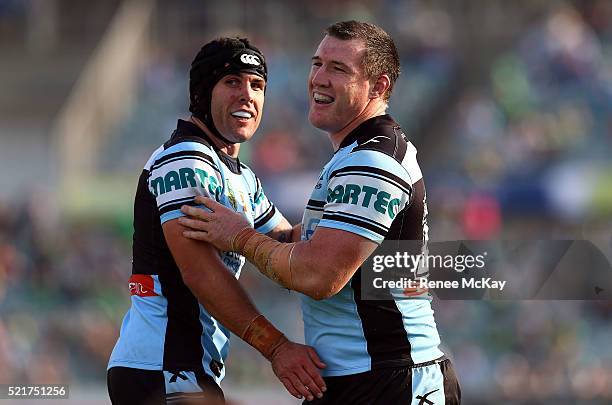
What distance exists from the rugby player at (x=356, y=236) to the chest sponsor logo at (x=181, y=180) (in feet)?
0.31

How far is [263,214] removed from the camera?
19.4ft


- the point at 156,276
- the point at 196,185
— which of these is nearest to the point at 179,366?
the point at 156,276

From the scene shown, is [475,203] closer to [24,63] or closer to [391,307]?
[391,307]

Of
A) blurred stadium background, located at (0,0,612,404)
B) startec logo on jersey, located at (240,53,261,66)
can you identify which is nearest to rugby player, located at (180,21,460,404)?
startec logo on jersey, located at (240,53,261,66)

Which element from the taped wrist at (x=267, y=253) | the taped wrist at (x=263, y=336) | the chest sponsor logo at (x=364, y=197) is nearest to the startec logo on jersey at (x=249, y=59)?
the taped wrist at (x=267, y=253)

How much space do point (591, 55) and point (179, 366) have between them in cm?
1258

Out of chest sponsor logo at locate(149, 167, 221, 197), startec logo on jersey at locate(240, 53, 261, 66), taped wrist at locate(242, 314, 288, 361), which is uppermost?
startec logo on jersey at locate(240, 53, 261, 66)

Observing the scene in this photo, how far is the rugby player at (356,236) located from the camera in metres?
4.64

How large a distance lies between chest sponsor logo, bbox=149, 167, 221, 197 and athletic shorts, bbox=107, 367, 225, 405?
808 millimetres

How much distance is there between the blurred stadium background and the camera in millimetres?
12625

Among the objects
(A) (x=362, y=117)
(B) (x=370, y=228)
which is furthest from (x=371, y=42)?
(B) (x=370, y=228)

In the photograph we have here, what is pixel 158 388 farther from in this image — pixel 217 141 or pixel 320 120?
→ pixel 320 120

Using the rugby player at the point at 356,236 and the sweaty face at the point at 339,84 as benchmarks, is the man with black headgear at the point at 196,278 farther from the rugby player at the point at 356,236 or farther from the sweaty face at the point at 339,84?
the sweaty face at the point at 339,84

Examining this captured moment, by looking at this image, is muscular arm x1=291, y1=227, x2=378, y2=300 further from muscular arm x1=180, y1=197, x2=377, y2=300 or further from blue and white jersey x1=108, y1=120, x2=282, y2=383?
blue and white jersey x1=108, y1=120, x2=282, y2=383
